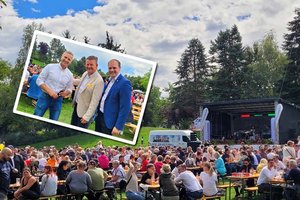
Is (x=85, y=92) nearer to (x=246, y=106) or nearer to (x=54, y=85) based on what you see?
(x=54, y=85)

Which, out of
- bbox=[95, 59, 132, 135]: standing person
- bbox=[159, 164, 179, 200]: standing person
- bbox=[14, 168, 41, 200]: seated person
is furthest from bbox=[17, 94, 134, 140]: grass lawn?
bbox=[159, 164, 179, 200]: standing person

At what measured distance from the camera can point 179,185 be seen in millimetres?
10594

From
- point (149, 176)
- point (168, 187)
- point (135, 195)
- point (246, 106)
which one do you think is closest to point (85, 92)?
point (168, 187)

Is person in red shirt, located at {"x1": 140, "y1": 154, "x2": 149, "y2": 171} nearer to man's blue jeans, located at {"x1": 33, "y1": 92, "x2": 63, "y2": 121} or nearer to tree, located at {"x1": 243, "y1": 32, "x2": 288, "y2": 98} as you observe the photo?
man's blue jeans, located at {"x1": 33, "y1": 92, "x2": 63, "y2": 121}

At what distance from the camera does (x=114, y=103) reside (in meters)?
5.74

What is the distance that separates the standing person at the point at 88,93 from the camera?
569cm

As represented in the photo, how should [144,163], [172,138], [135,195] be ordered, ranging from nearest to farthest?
[135,195] < [144,163] < [172,138]

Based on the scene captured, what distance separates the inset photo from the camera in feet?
18.7

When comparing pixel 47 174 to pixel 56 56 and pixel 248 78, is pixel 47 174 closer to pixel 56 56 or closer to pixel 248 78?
pixel 56 56

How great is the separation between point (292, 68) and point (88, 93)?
46765 millimetres

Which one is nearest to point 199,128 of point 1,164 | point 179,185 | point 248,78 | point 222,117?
point 222,117

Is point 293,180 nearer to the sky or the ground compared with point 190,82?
nearer to the ground

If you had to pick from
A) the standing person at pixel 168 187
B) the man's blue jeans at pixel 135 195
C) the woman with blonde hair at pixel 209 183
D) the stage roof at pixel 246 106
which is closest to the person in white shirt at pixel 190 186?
the woman with blonde hair at pixel 209 183

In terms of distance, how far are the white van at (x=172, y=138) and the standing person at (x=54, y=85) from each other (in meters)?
27.6
